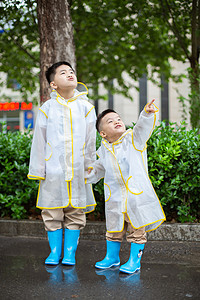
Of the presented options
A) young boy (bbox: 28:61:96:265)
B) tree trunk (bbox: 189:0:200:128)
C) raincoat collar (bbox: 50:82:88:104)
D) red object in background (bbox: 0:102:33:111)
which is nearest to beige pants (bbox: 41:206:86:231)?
young boy (bbox: 28:61:96:265)

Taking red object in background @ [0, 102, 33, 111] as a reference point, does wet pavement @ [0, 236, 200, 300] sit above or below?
below

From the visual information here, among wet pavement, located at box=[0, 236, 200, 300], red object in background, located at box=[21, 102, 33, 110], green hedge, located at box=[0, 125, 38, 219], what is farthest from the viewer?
red object in background, located at box=[21, 102, 33, 110]

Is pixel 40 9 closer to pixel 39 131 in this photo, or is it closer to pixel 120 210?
pixel 39 131

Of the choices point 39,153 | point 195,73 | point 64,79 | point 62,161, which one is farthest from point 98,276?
point 195,73

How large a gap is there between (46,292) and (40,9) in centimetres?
398

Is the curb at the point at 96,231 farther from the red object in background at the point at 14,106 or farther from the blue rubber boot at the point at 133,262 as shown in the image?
the red object in background at the point at 14,106

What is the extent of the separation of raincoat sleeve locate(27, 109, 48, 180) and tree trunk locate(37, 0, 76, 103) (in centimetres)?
179

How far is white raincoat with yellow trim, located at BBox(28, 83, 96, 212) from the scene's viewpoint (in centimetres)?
364

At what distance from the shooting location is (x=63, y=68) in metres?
3.77

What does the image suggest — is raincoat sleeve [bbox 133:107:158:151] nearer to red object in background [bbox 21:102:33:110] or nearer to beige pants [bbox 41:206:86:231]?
beige pants [bbox 41:206:86:231]

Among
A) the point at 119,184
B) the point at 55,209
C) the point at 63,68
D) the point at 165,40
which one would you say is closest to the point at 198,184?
the point at 119,184

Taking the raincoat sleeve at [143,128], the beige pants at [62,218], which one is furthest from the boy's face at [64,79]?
the beige pants at [62,218]

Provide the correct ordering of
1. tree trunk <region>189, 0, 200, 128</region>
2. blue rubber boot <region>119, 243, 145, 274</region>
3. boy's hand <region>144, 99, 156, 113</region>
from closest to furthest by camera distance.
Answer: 1. boy's hand <region>144, 99, 156, 113</region>
2. blue rubber boot <region>119, 243, 145, 274</region>
3. tree trunk <region>189, 0, 200, 128</region>

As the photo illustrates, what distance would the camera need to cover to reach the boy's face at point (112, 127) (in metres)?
3.45
